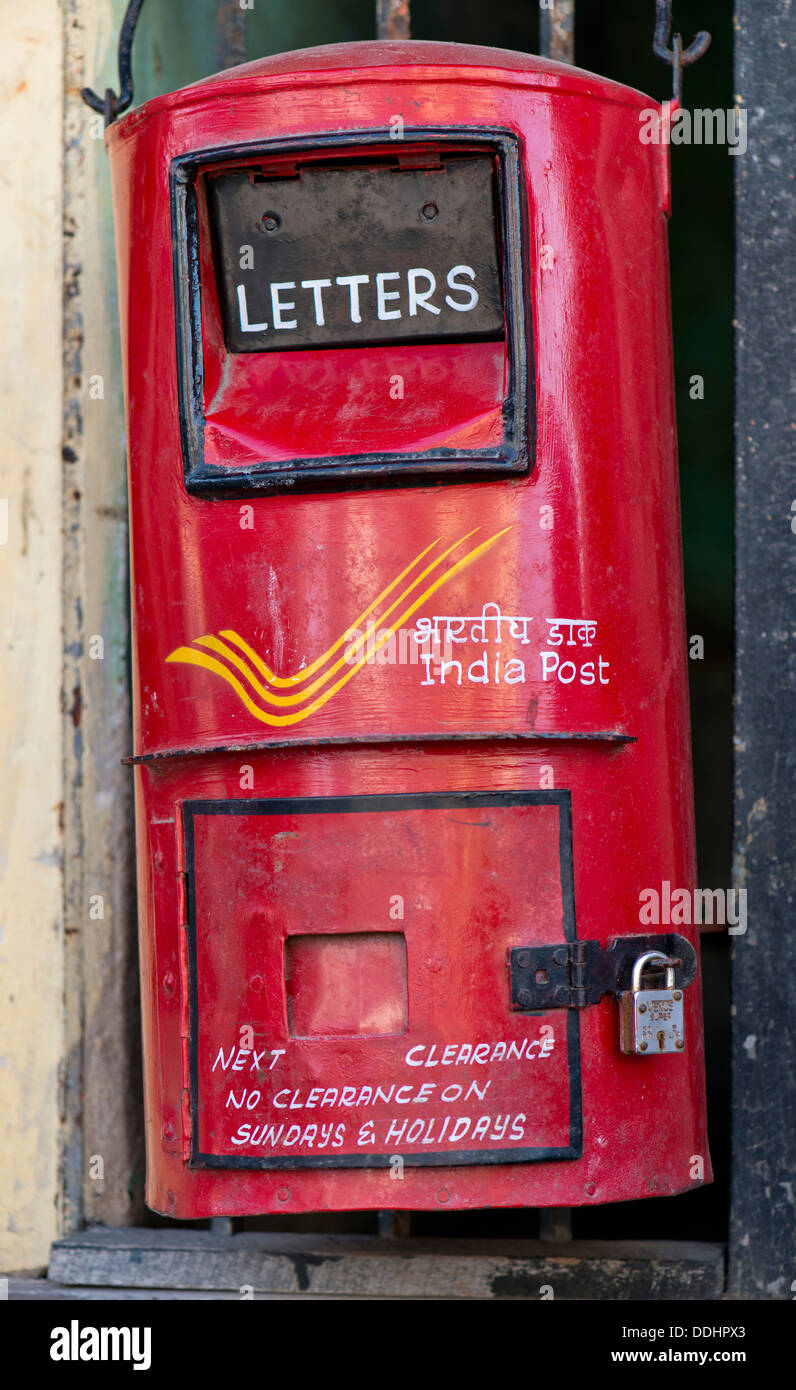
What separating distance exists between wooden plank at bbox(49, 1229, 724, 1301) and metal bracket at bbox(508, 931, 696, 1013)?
0.83 metres

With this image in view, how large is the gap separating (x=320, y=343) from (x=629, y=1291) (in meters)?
1.80

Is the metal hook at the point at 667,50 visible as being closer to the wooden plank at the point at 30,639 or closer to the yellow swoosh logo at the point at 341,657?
the yellow swoosh logo at the point at 341,657

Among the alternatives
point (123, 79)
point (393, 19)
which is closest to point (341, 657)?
point (123, 79)

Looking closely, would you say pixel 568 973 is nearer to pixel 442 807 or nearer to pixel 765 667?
pixel 442 807

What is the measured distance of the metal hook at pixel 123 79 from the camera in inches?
97.7

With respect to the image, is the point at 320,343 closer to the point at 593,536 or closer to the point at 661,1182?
the point at 593,536

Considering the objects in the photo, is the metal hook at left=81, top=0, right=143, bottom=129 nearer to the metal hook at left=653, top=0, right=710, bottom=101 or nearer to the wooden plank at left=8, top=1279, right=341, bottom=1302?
the metal hook at left=653, top=0, right=710, bottom=101

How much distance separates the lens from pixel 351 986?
2.05m

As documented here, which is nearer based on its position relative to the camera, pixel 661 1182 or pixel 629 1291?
pixel 661 1182

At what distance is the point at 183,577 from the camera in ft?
7.20

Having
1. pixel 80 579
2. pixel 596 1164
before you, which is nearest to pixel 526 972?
pixel 596 1164

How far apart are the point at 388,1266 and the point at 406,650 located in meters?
1.30

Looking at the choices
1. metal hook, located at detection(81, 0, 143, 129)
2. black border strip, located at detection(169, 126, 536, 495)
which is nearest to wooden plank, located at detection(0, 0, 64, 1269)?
metal hook, located at detection(81, 0, 143, 129)

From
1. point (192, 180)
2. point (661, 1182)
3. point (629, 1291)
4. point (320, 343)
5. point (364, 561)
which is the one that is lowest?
point (629, 1291)
